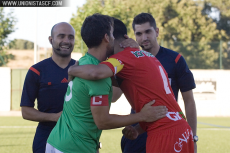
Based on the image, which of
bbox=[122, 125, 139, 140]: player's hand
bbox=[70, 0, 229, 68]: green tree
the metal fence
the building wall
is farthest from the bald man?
bbox=[70, 0, 229, 68]: green tree

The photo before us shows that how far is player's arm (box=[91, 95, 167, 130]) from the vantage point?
265 cm

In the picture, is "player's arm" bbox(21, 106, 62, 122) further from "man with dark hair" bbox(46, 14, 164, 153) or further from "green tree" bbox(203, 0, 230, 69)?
"green tree" bbox(203, 0, 230, 69)

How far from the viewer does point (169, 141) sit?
9.43 feet

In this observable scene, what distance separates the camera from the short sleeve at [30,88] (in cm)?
418

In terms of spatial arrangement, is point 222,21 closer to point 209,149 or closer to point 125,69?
point 209,149

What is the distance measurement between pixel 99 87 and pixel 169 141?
0.81 m

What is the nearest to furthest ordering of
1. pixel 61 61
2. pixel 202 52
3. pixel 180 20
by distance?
1. pixel 61 61
2. pixel 202 52
3. pixel 180 20

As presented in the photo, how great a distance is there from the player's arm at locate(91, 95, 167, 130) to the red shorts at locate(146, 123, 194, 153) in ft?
0.57

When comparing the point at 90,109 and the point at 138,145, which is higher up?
the point at 90,109

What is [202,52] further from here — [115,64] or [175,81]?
[115,64]

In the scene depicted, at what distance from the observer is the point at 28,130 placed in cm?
1227

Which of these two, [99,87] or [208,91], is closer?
[99,87]

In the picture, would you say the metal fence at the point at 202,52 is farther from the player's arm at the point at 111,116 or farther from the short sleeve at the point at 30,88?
the player's arm at the point at 111,116

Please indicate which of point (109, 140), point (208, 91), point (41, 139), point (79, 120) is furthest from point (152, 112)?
point (208, 91)
